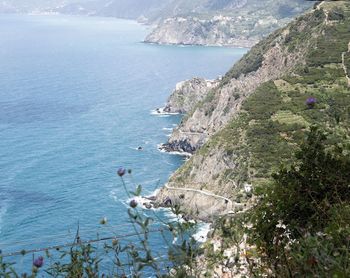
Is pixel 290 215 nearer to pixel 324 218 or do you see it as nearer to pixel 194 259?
pixel 324 218

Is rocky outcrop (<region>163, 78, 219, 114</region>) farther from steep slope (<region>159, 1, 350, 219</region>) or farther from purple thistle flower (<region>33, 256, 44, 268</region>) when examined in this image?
purple thistle flower (<region>33, 256, 44, 268</region>)

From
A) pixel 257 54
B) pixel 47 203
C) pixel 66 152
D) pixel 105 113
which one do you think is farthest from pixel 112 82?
pixel 47 203

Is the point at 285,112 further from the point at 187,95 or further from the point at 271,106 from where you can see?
the point at 187,95

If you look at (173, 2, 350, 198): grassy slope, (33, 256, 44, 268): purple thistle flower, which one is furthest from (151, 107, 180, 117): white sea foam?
(33, 256, 44, 268): purple thistle flower

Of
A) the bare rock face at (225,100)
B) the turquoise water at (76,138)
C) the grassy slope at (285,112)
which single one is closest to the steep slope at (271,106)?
the grassy slope at (285,112)

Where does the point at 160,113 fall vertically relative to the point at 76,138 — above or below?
below

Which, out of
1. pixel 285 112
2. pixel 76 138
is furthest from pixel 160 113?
pixel 285 112

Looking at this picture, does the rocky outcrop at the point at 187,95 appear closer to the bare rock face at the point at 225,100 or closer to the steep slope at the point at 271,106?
the bare rock face at the point at 225,100
